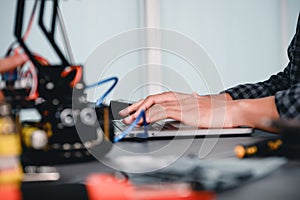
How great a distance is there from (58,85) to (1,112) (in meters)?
0.07

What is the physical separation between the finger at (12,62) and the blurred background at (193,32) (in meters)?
2.11

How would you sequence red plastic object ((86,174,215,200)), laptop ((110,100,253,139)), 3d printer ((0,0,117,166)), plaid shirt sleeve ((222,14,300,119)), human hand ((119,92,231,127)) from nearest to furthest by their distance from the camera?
red plastic object ((86,174,215,200)), 3d printer ((0,0,117,166)), laptop ((110,100,253,139)), human hand ((119,92,231,127)), plaid shirt sleeve ((222,14,300,119))

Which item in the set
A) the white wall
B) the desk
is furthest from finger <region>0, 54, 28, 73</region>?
the white wall

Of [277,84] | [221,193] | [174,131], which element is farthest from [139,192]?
[277,84]

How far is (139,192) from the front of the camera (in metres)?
0.38

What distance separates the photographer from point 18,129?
47 centimetres

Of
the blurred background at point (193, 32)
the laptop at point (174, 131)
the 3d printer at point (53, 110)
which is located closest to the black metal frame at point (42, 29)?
the 3d printer at point (53, 110)

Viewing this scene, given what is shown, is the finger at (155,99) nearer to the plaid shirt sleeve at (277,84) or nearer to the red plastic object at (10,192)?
the plaid shirt sleeve at (277,84)

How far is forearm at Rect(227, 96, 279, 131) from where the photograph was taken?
2.68 feet

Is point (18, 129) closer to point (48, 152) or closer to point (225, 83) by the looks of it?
point (48, 152)

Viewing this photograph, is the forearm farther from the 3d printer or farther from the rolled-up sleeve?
the 3d printer

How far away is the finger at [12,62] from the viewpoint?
521 millimetres

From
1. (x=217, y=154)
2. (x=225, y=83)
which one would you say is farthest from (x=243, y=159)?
(x=225, y=83)

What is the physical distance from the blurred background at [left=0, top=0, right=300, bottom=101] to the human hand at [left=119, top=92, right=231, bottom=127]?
167 cm
